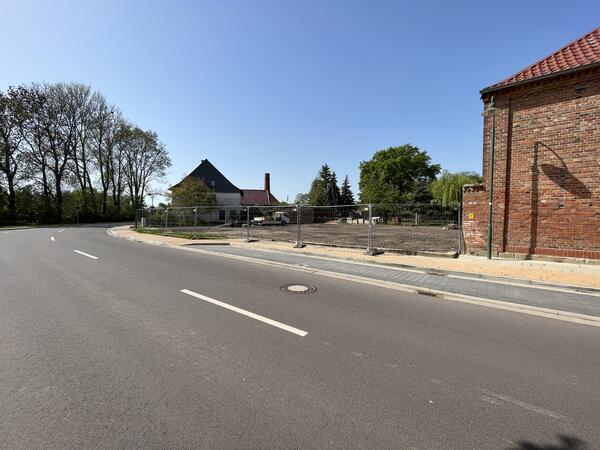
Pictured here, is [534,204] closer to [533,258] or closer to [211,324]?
[533,258]

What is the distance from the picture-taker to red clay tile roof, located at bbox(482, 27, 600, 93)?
9523 mm

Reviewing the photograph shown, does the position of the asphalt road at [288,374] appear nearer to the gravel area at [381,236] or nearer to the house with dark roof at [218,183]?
the gravel area at [381,236]

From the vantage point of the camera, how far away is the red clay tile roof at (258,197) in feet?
231

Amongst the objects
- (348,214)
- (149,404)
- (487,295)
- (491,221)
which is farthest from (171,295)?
(491,221)

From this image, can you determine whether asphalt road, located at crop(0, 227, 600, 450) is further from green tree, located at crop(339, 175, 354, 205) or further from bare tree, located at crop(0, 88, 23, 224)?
green tree, located at crop(339, 175, 354, 205)

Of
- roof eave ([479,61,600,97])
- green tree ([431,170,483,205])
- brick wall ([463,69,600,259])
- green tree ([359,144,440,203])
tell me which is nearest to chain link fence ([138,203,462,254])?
brick wall ([463,69,600,259])

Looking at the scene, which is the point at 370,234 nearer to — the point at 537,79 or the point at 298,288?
the point at 298,288

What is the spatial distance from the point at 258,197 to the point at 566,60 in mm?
65122

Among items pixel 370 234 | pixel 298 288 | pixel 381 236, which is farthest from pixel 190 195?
pixel 298 288

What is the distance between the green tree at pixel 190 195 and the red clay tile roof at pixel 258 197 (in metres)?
26.9

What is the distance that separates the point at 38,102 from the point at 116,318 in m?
48.5

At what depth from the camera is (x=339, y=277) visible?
8.46 m

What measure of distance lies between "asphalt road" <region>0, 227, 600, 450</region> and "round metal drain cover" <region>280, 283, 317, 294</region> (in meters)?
0.65

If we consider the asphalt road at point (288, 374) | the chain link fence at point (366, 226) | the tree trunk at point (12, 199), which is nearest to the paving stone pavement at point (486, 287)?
the asphalt road at point (288, 374)
